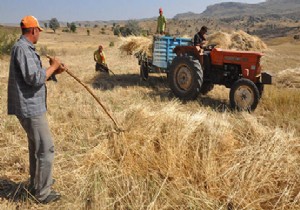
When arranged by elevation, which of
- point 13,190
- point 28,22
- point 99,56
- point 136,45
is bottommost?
point 13,190

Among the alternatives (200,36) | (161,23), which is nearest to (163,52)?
(200,36)

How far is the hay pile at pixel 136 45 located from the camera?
979 cm

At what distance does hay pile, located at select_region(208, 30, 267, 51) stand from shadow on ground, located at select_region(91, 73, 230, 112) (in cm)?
723

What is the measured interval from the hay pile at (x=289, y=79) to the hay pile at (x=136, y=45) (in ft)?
13.1

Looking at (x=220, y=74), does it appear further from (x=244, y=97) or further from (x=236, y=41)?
(x=236, y=41)

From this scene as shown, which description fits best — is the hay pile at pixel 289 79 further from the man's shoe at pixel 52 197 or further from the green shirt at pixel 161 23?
the man's shoe at pixel 52 197

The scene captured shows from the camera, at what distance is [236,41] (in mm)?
17500

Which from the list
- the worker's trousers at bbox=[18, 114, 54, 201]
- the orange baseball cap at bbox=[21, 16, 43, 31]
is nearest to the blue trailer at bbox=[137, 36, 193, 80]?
the worker's trousers at bbox=[18, 114, 54, 201]

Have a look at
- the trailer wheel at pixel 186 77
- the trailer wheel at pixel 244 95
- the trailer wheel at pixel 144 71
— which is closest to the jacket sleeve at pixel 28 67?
the trailer wheel at pixel 244 95

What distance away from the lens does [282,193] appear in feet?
11.1

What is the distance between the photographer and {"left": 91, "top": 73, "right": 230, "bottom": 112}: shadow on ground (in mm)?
7750

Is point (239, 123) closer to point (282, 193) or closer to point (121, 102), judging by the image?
point (282, 193)

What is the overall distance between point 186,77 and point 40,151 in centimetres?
495

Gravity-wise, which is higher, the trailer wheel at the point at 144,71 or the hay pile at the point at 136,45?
the hay pile at the point at 136,45
